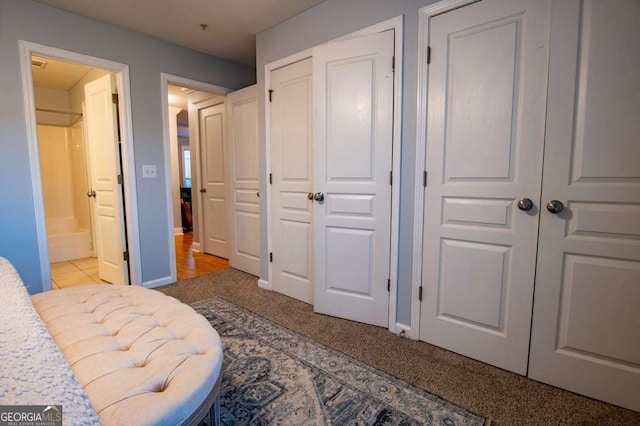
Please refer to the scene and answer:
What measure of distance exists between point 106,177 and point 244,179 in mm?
1356

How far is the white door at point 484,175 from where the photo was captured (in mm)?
1567

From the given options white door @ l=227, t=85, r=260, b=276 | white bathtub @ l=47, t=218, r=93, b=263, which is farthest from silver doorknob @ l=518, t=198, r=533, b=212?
white bathtub @ l=47, t=218, r=93, b=263

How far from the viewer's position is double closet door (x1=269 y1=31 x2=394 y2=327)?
6.90 feet

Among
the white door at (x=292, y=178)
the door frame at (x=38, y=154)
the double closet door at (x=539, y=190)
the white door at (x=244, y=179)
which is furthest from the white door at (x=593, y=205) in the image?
the door frame at (x=38, y=154)

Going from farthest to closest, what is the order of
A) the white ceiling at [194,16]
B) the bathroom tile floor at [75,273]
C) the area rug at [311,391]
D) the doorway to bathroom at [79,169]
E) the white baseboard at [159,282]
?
the bathroom tile floor at [75,273] → the white baseboard at [159,282] → the doorway to bathroom at [79,169] → the white ceiling at [194,16] → the area rug at [311,391]

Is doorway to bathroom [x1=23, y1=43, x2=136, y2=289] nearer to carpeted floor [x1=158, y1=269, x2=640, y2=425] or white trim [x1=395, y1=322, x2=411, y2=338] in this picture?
carpeted floor [x1=158, y1=269, x2=640, y2=425]

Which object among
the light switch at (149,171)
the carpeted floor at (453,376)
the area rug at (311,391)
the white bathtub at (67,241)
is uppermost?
the light switch at (149,171)

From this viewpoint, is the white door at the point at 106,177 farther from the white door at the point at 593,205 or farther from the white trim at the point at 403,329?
the white door at the point at 593,205

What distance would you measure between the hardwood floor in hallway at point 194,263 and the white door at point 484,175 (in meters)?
2.65

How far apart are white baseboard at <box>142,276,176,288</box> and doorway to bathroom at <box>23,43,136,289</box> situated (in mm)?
192

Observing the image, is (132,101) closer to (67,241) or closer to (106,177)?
(106,177)

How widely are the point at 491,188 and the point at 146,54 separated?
3.24 m

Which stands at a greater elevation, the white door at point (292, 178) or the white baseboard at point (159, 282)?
the white door at point (292, 178)

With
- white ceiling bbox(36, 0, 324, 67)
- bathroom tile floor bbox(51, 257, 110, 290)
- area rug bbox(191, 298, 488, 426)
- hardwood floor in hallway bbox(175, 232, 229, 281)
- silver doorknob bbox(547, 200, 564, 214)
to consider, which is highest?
white ceiling bbox(36, 0, 324, 67)
